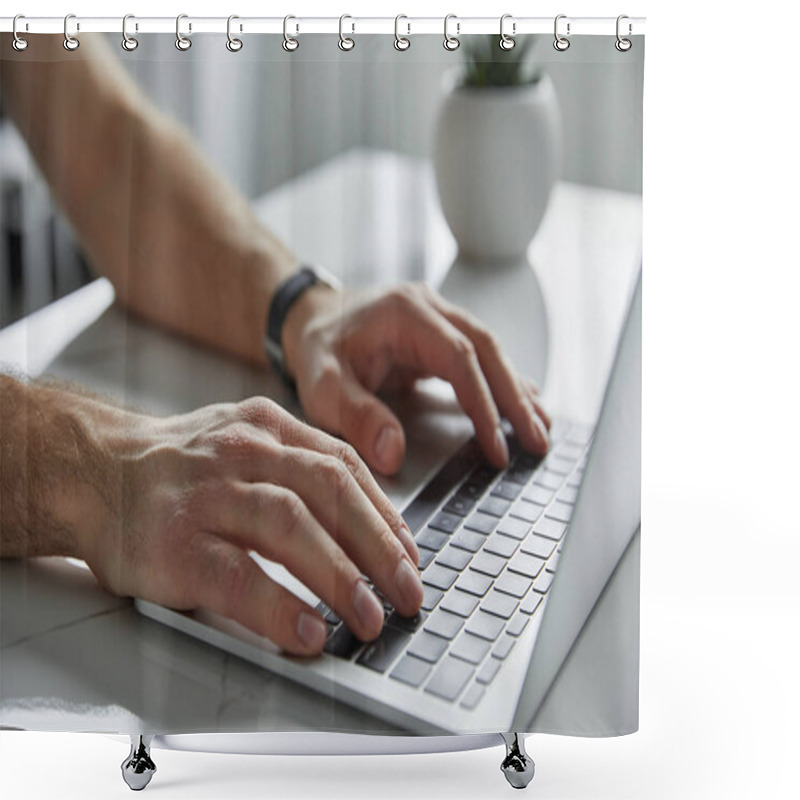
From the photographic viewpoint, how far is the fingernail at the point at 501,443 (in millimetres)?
1438

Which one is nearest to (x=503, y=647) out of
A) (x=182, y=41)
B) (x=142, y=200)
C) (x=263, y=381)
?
(x=263, y=381)

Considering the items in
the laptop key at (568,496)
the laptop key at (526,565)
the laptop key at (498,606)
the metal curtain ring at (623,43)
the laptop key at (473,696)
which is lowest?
the laptop key at (473,696)

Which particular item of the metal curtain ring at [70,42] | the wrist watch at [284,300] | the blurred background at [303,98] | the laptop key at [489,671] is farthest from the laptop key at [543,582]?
the metal curtain ring at [70,42]

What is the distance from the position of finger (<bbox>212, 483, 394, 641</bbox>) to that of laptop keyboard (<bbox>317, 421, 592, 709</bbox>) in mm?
25

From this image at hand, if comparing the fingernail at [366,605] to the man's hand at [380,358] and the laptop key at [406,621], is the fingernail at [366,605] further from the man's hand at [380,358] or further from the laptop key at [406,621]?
the man's hand at [380,358]

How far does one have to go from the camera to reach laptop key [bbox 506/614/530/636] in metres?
1.41

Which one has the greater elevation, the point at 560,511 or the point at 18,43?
the point at 18,43

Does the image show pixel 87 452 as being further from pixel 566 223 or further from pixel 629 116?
pixel 629 116

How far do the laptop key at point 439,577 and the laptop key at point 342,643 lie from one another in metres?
0.11

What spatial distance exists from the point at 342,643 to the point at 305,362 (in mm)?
352

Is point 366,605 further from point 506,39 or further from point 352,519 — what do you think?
point 506,39

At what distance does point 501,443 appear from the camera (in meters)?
1.45

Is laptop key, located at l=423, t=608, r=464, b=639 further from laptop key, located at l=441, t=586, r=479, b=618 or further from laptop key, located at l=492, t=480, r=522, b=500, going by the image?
laptop key, located at l=492, t=480, r=522, b=500

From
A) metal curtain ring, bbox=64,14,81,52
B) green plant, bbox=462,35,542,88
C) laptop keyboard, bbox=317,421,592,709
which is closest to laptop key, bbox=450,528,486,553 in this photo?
laptop keyboard, bbox=317,421,592,709
